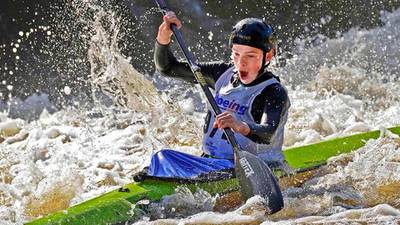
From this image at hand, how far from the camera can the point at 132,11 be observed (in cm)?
970

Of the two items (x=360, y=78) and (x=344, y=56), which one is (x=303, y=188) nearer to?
(x=360, y=78)

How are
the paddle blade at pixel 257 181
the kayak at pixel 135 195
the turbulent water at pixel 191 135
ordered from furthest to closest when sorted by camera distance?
the turbulent water at pixel 191 135
the paddle blade at pixel 257 181
the kayak at pixel 135 195

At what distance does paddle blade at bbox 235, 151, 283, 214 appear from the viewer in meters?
4.14

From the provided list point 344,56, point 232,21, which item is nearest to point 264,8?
point 232,21

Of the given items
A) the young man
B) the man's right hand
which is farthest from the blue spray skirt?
the man's right hand

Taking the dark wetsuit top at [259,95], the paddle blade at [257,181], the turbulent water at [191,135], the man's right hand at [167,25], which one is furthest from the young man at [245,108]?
the man's right hand at [167,25]

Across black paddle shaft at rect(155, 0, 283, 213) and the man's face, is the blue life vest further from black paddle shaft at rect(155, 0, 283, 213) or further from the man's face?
black paddle shaft at rect(155, 0, 283, 213)

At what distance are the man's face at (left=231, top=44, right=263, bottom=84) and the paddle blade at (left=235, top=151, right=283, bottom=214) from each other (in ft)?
1.59

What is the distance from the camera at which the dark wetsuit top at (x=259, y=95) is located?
4.18m

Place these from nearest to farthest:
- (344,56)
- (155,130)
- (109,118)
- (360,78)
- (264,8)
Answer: (155,130), (109,118), (360,78), (344,56), (264,8)

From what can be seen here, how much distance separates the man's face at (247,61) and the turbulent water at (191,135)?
2.30ft

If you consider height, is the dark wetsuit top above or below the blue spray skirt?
above

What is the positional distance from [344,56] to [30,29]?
3706mm

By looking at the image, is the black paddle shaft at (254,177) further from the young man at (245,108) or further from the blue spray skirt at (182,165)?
the blue spray skirt at (182,165)
